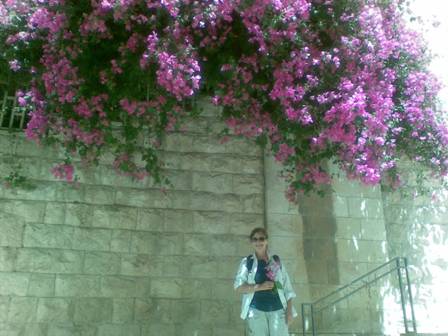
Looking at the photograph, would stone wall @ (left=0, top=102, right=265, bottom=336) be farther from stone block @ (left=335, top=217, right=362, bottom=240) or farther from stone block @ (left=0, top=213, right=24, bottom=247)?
stone block @ (left=335, top=217, right=362, bottom=240)

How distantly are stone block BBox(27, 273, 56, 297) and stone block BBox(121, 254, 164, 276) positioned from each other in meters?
0.85

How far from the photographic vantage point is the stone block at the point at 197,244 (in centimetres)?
677

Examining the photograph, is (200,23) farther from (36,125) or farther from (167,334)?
(167,334)

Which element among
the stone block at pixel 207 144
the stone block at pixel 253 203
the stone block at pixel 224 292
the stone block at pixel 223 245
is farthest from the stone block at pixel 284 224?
the stone block at pixel 207 144

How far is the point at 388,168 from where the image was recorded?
20.5 ft

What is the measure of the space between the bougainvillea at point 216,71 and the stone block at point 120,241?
3.34 feet

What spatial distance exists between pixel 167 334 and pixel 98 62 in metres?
3.34

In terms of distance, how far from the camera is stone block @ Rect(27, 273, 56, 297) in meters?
6.27

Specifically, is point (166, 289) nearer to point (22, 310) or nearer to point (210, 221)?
point (210, 221)

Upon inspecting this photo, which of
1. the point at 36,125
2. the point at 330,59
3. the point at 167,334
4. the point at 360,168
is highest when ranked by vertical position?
the point at 330,59

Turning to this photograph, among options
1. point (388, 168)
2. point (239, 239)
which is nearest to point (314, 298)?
point (239, 239)

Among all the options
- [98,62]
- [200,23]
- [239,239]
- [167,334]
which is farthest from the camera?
[239,239]

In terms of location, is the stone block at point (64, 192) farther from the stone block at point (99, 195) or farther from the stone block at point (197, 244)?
the stone block at point (197, 244)

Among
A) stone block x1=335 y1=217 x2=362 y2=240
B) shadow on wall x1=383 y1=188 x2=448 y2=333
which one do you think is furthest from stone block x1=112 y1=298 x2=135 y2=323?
shadow on wall x1=383 y1=188 x2=448 y2=333
